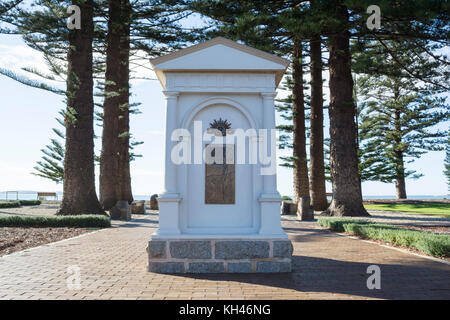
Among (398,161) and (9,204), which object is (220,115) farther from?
(398,161)

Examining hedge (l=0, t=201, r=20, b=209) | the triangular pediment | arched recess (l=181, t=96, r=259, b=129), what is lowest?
hedge (l=0, t=201, r=20, b=209)

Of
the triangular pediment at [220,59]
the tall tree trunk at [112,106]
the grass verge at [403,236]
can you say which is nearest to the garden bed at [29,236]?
→ the triangular pediment at [220,59]

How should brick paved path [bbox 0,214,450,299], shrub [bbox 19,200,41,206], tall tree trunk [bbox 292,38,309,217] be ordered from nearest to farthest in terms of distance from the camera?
brick paved path [bbox 0,214,450,299]
tall tree trunk [bbox 292,38,309,217]
shrub [bbox 19,200,41,206]

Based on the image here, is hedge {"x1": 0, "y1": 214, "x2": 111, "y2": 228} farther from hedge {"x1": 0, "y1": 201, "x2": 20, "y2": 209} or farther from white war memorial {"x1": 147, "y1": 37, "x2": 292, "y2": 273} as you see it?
hedge {"x1": 0, "y1": 201, "x2": 20, "y2": 209}

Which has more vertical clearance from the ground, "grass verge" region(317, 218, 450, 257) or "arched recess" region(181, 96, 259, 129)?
"arched recess" region(181, 96, 259, 129)

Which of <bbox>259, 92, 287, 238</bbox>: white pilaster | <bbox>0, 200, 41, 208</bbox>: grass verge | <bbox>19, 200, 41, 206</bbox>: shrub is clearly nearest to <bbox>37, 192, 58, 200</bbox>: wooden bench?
<bbox>0, 200, 41, 208</bbox>: grass verge

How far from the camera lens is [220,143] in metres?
6.45

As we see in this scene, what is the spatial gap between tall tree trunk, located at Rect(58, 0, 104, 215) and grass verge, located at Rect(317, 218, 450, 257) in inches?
341

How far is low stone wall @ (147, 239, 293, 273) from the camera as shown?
597cm

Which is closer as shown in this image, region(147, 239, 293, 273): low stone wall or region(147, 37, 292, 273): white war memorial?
region(147, 239, 293, 273): low stone wall

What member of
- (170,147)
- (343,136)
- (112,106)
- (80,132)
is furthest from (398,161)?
(170,147)

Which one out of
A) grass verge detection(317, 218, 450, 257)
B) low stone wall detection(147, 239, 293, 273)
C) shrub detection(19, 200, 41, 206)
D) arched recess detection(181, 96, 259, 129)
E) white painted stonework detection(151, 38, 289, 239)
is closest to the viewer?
low stone wall detection(147, 239, 293, 273)

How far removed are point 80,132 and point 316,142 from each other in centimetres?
1070
